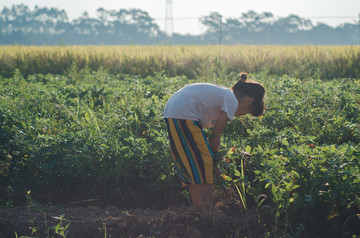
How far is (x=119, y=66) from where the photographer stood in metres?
11.4

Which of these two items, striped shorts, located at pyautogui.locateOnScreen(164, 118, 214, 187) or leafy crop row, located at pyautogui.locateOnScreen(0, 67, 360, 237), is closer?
leafy crop row, located at pyautogui.locateOnScreen(0, 67, 360, 237)

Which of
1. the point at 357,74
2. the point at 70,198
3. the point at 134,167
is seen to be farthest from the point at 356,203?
the point at 357,74

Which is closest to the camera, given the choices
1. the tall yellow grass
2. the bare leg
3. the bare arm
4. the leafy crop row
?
the leafy crop row

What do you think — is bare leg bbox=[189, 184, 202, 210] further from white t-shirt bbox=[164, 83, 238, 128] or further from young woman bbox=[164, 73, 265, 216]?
white t-shirt bbox=[164, 83, 238, 128]

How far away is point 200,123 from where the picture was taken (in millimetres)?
3109

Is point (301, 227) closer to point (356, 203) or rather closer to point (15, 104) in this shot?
point (356, 203)

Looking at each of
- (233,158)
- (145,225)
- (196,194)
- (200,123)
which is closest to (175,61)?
(233,158)

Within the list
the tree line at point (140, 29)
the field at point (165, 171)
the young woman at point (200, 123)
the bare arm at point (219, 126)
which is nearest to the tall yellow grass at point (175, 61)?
the field at point (165, 171)

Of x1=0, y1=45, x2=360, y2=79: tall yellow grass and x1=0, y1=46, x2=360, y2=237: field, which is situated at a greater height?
x1=0, y1=45, x2=360, y2=79: tall yellow grass

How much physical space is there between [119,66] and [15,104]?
20.8ft

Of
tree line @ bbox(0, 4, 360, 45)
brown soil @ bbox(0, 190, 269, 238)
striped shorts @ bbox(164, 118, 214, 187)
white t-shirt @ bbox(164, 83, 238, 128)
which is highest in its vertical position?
tree line @ bbox(0, 4, 360, 45)

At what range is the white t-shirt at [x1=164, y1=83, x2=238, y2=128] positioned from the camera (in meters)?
2.94

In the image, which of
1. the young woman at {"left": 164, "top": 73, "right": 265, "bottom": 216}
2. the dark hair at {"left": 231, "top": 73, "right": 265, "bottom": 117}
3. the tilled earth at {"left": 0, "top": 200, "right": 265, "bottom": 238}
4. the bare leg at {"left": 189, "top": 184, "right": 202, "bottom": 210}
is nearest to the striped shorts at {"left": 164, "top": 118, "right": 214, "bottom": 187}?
the young woman at {"left": 164, "top": 73, "right": 265, "bottom": 216}

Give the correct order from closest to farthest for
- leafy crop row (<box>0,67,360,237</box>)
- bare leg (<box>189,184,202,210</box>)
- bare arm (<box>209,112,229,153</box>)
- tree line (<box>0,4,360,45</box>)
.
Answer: leafy crop row (<box>0,67,360,237</box>), bare arm (<box>209,112,229,153</box>), bare leg (<box>189,184,202,210</box>), tree line (<box>0,4,360,45</box>)
